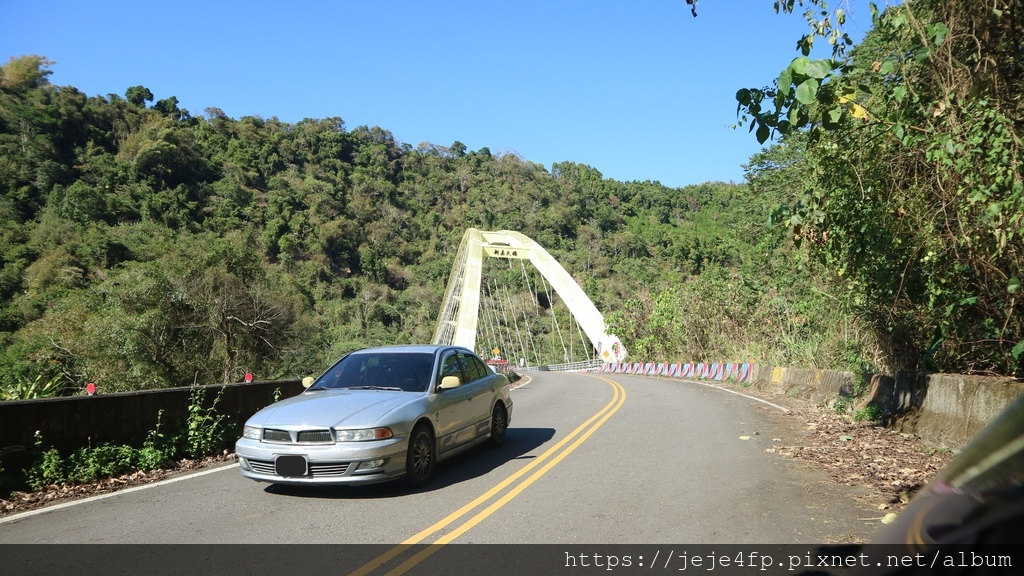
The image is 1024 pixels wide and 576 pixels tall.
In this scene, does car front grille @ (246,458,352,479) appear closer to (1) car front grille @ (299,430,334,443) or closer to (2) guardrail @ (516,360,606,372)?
(1) car front grille @ (299,430,334,443)

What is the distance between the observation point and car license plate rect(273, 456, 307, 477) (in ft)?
23.1

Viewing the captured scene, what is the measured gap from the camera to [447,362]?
9273 millimetres

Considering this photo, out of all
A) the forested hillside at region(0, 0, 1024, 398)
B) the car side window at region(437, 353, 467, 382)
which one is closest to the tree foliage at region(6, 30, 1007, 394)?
the forested hillside at region(0, 0, 1024, 398)

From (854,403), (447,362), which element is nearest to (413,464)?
(447,362)

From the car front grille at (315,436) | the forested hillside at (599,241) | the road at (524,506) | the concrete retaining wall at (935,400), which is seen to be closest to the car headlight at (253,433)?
the car front grille at (315,436)

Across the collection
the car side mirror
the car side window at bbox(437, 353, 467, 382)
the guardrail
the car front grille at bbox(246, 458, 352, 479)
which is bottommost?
the guardrail

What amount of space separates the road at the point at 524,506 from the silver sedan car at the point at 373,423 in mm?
316

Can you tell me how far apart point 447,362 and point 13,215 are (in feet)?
170

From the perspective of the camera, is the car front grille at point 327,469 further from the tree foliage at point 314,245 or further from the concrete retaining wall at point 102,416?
the tree foliage at point 314,245

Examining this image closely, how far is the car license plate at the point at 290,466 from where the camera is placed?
23.1 ft

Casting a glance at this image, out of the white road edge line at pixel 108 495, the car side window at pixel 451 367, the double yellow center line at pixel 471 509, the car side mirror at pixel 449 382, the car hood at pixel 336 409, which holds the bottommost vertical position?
the white road edge line at pixel 108 495

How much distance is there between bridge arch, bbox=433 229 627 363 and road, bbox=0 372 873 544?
45504 mm

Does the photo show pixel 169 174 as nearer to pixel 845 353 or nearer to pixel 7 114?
pixel 7 114

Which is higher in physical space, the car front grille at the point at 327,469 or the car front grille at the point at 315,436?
the car front grille at the point at 315,436
